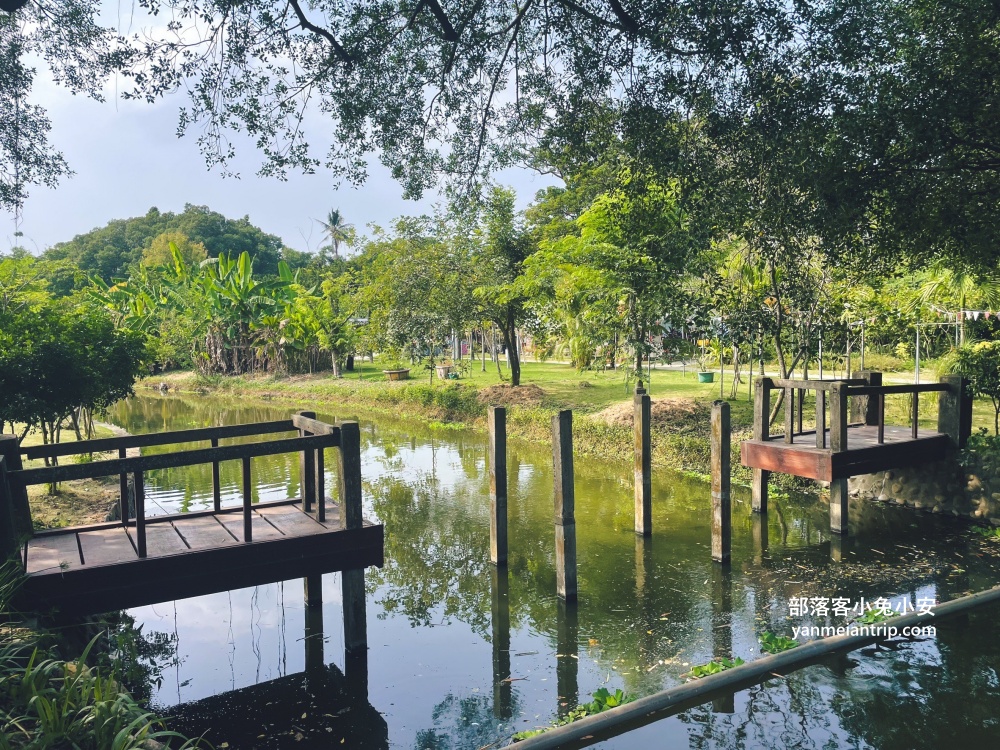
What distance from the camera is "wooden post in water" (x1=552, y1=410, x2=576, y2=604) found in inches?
338

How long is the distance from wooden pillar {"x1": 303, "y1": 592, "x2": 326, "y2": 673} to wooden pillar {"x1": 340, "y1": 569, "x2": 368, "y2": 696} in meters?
0.35

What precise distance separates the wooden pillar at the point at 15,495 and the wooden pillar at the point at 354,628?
2.66 metres

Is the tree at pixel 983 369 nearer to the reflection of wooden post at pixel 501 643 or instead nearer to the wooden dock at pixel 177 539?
the reflection of wooden post at pixel 501 643

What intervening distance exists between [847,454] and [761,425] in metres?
1.27

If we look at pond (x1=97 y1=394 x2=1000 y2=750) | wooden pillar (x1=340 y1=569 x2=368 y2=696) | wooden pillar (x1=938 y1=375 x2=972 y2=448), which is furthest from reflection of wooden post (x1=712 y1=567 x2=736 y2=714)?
wooden pillar (x1=938 y1=375 x2=972 y2=448)

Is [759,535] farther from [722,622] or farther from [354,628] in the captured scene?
[354,628]

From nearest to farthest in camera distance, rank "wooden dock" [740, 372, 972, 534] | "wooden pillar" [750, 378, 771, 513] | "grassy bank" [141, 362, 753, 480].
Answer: "wooden dock" [740, 372, 972, 534] → "wooden pillar" [750, 378, 771, 513] → "grassy bank" [141, 362, 753, 480]

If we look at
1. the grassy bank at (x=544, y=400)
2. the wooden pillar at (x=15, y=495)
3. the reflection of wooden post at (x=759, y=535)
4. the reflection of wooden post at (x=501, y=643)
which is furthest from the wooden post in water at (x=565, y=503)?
the grassy bank at (x=544, y=400)

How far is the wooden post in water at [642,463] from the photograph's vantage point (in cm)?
1079

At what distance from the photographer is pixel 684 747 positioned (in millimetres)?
5711

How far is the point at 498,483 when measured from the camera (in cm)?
965

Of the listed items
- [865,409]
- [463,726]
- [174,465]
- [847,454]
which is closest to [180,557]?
[174,465]

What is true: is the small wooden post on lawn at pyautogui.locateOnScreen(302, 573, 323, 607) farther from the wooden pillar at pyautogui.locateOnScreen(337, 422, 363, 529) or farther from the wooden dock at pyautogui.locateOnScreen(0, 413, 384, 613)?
the wooden pillar at pyautogui.locateOnScreen(337, 422, 363, 529)

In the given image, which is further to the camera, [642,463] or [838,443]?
[642,463]
